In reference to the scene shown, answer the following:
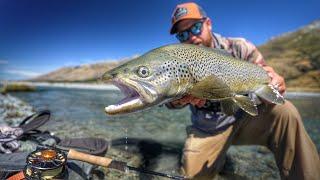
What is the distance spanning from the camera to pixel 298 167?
400 centimetres

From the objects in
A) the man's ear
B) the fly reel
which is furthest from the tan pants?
the fly reel

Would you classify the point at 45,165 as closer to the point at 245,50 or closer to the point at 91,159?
the point at 91,159

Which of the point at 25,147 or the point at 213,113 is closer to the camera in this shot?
the point at 25,147

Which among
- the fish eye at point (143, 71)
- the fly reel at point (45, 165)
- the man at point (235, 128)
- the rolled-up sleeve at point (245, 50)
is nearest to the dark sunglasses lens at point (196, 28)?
the man at point (235, 128)

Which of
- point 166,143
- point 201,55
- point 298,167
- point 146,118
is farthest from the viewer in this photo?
point 146,118

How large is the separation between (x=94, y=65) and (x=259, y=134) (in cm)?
11006

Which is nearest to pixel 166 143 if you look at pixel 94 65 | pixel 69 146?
pixel 69 146

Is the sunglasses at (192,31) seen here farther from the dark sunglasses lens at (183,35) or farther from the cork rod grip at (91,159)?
the cork rod grip at (91,159)

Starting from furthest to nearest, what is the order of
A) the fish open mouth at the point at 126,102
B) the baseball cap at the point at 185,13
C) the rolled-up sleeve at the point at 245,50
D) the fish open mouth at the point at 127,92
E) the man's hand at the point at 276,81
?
the rolled-up sleeve at the point at 245,50
the baseball cap at the point at 185,13
the man's hand at the point at 276,81
the fish open mouth at the point at 127,92
the fish open mouth at the point at 126,102

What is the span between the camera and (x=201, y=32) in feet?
13.9

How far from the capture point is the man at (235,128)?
13.3 feet

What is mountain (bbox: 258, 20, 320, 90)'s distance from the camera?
52.1 m

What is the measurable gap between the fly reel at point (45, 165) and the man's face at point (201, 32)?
208 cm

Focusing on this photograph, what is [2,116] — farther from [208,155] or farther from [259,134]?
[259,134]
